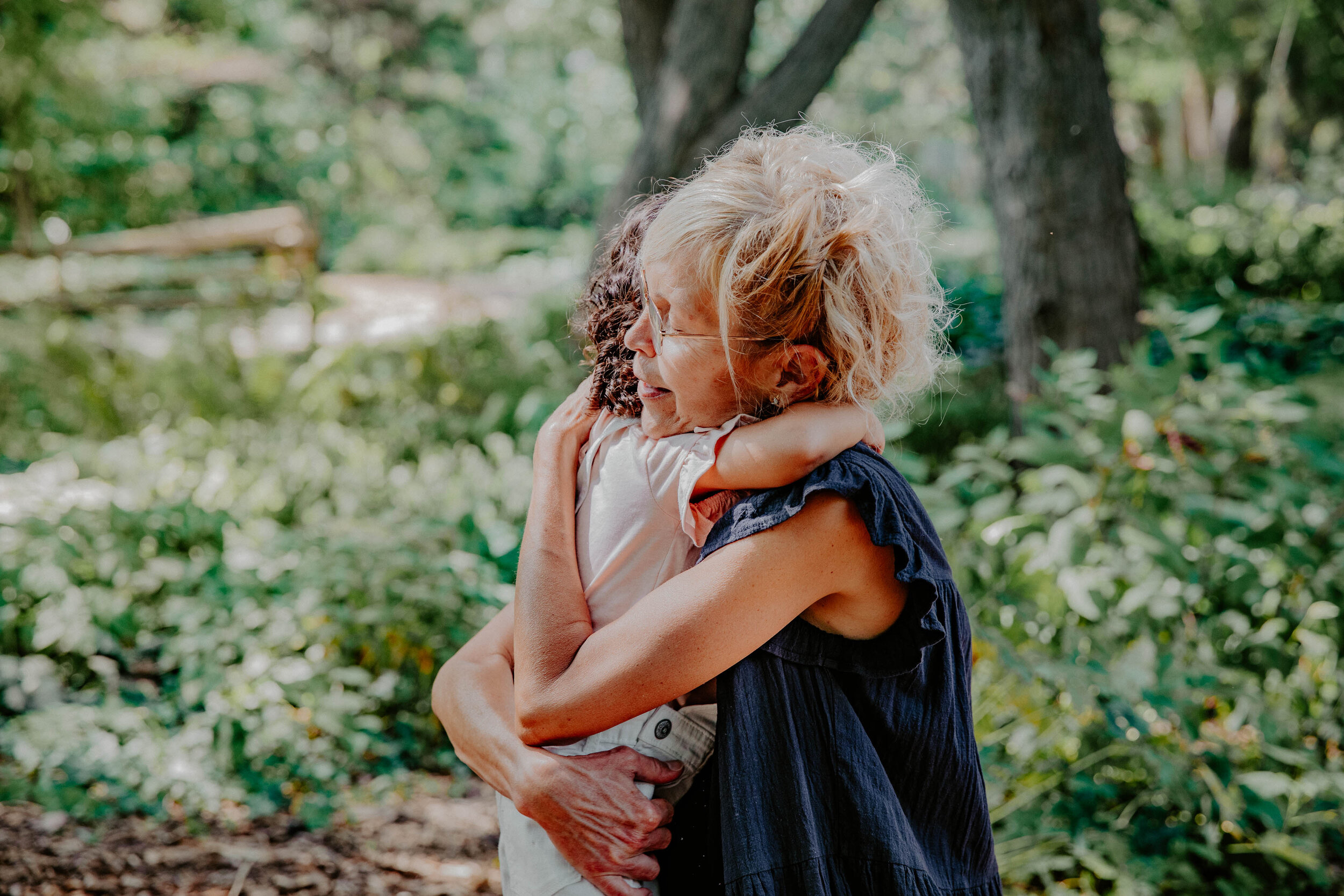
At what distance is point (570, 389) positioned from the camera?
5.87 metres

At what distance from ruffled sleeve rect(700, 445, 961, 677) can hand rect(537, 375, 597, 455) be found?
0.95 ft

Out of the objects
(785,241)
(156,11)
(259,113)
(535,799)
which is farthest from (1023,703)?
(259,113)

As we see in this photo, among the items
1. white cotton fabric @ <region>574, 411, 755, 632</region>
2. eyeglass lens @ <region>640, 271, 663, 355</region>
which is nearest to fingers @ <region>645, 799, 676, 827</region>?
white cotton fabric @ <region>574, 411, 755, 632</region>

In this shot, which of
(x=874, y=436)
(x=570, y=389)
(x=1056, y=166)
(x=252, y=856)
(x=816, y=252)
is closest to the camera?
(x=816, y=252)

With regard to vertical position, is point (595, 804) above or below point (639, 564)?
below

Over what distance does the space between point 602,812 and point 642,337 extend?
0.58m

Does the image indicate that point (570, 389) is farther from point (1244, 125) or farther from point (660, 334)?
point (1244, 125)

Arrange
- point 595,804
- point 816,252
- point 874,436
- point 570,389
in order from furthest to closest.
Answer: point 570,389, point 874,436, point 595,804, point 816,252

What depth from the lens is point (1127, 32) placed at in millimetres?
16125

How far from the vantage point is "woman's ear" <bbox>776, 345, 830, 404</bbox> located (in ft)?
3.56

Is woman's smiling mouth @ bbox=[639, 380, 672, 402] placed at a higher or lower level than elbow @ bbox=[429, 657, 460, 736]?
higher

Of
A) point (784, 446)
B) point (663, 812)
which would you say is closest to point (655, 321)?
point (784, 446)

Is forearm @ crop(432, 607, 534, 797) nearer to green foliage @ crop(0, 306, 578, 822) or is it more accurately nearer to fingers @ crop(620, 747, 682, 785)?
fingers @ crop(620, 747, 682, 785)

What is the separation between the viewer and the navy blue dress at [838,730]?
3.53 feet
